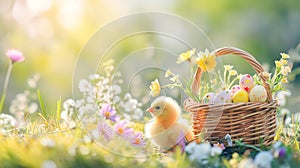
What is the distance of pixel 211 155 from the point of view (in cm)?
142

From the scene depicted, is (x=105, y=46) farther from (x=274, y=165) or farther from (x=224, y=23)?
(x=224, y=23)

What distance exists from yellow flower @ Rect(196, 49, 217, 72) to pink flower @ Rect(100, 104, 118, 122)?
0.37 meters

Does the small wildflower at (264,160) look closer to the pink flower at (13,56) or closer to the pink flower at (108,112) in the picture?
the pink flower at (108,112)

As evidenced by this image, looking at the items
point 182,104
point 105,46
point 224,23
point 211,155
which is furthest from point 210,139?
point 224,23

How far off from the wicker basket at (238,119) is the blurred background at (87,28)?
11.3ft

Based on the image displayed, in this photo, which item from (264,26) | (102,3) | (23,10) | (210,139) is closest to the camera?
(210,139)

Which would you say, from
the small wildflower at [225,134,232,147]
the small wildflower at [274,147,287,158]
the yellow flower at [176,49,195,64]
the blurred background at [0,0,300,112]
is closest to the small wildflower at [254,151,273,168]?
the small wildflower at [274,147,287,158]

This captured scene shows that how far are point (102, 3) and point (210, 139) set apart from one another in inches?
172

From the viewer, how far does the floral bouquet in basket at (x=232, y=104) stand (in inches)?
67.3

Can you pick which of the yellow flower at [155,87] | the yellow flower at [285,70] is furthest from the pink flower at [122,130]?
the yellow flower at [285,70]

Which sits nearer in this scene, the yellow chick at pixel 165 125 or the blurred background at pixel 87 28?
the yellow chick at pixel 165 125

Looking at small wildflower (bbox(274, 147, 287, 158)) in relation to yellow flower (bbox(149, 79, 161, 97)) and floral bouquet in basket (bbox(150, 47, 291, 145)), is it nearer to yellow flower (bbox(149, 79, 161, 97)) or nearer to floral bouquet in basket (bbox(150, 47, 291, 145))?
floral bouquet in basket (bbox(150, 47, 291, 145))

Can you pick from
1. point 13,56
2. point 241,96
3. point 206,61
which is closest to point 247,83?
point 241,96

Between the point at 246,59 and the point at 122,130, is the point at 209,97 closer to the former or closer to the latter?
the point at 246,59
